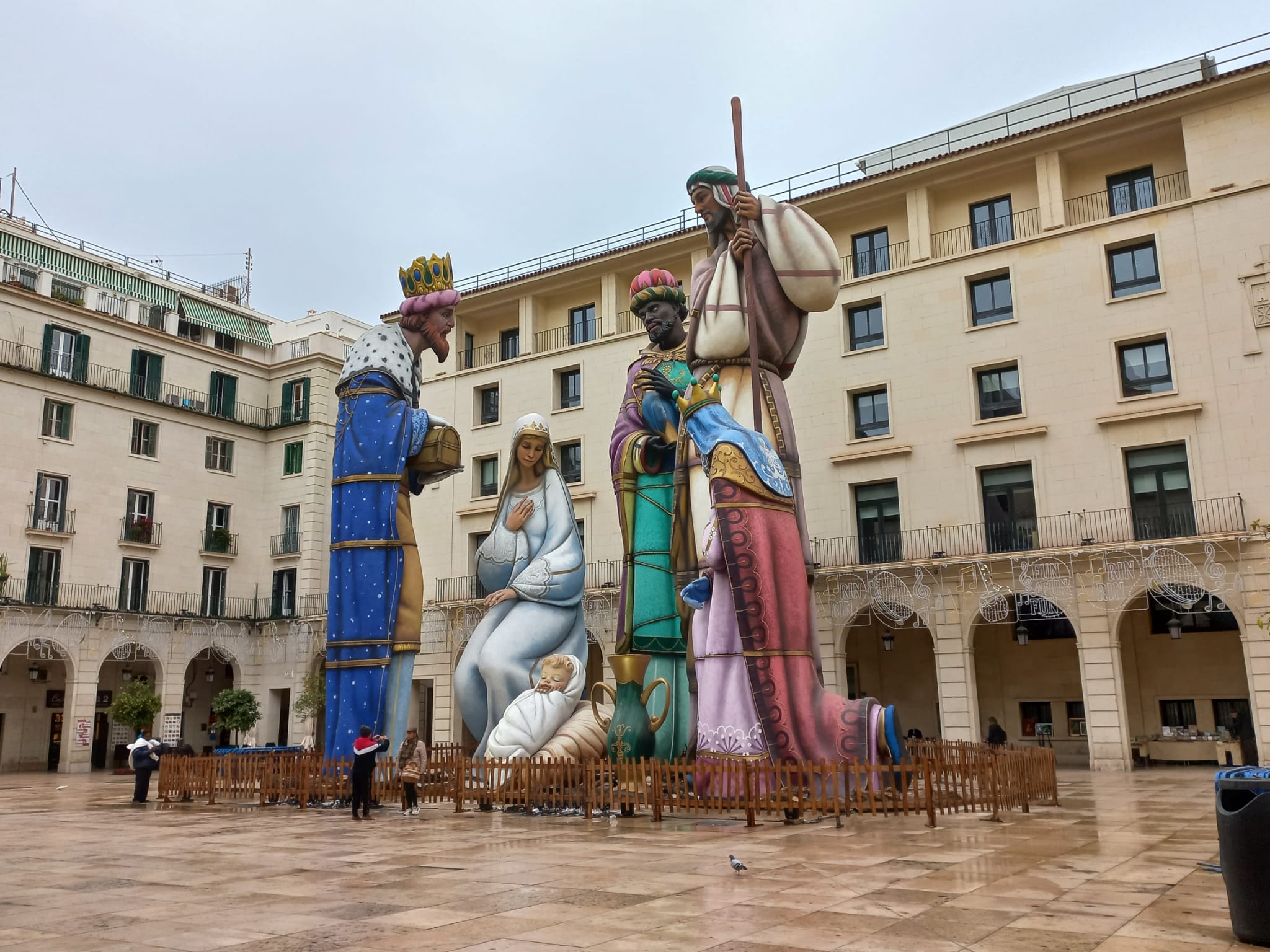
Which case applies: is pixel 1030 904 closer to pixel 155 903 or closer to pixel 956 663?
pixel 155 903

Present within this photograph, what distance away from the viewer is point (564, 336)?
37.3 m

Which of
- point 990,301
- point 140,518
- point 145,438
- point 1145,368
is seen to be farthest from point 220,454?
point 1145,368

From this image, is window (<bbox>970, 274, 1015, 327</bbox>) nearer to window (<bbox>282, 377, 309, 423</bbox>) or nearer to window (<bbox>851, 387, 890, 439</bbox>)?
window (<bbox>851, 387, 890, 439</bbox>)

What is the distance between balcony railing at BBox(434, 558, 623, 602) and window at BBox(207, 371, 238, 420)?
36.2 ft

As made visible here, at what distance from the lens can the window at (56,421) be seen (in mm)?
33844

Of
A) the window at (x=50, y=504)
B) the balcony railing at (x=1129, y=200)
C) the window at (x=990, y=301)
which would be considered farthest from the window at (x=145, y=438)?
the balcony railing at (x=1129, y=200)

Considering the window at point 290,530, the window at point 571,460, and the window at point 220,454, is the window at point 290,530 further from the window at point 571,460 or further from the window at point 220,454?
the window at point 571,460

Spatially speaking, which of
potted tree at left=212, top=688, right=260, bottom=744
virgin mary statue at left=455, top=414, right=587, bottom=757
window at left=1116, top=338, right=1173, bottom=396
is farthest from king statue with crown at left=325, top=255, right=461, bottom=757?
potted tree at left=212, top=688, right=260, bottom=744

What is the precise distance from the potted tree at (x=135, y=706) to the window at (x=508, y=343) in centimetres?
1636

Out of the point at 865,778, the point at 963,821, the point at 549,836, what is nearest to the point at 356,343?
the point at 549,836

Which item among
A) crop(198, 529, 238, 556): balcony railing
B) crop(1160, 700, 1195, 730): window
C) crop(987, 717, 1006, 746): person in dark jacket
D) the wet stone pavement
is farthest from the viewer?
crop(198, 529, 238, 556): balcony railing

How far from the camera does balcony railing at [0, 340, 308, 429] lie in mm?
33594

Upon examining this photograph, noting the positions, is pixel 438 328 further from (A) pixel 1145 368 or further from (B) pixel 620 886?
(A) pixel 1145 368

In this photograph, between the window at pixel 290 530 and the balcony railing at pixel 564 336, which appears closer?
the balcony railing at pixel 564 336
